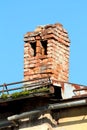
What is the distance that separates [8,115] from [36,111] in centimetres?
121

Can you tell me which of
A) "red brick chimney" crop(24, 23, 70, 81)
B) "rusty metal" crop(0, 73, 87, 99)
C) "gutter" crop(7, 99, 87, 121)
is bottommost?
"gutter" crop(7, 99, 87, 121)

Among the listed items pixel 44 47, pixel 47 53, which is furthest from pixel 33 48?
pixel 47 53

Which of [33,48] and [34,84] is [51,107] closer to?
[34,84]

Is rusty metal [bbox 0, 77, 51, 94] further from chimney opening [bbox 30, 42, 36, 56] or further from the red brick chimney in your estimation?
chimney opening [bbox 30, 42, 36, 56]

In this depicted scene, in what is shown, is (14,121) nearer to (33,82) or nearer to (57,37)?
(33,82)

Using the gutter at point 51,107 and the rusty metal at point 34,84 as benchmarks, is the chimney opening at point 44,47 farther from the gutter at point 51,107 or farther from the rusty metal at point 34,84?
the gutter at point 51,107

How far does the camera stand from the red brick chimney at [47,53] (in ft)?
74.6

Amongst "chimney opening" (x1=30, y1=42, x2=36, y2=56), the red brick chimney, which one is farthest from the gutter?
"chimney opening" (x1=30, y1=42, x2=36, y2=56)

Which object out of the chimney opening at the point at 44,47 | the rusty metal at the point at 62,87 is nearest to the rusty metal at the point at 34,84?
the rusty metal at the point at 62,87

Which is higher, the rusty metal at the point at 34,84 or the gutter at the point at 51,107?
the rusty metal at the point at 34,84

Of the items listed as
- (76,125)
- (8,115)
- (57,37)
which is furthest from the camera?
(57,37)

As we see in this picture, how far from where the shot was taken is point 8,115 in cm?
2172

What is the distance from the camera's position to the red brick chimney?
896 inches

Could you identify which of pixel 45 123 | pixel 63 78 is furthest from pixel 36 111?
pixel 63 78
